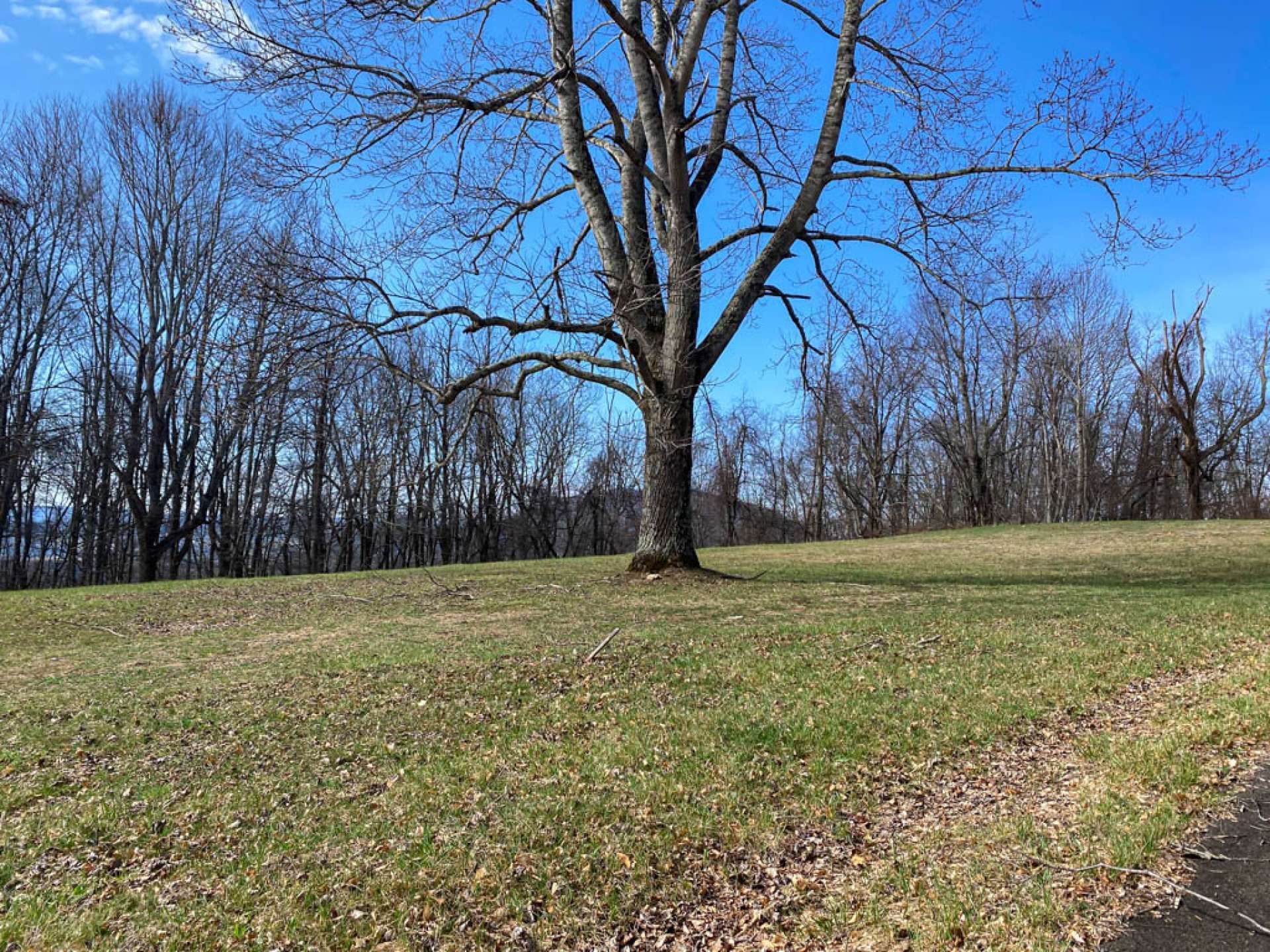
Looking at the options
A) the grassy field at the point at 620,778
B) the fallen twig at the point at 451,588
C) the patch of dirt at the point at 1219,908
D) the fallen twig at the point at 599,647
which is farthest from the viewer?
the fallen twig at the point at 451,588

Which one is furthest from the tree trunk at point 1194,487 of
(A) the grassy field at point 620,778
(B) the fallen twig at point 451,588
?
(B) the fallen twig at point 451,588

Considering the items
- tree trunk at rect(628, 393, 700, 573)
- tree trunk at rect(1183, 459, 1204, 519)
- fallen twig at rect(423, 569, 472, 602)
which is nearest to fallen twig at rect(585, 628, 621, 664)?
fallen twig at rect(423, 569, 472, 602)

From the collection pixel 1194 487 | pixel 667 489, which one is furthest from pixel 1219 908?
pixel 1194 487

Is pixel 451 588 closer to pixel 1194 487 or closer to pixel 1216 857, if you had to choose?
pixel 1216 857

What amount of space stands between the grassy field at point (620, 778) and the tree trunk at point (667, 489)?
4292mm

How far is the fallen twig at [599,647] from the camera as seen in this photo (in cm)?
732

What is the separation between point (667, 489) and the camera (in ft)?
43.7

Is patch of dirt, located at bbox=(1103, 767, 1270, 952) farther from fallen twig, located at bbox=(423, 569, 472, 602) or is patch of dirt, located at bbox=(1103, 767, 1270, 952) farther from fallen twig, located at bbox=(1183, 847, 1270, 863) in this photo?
fallen twig, located at bbox=(423, 569, 472, 602)

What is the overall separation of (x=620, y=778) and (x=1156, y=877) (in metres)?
2.60

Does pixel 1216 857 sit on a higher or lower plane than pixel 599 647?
lower

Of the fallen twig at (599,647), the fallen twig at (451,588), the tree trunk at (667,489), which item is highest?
the tree trunk at (667,489)

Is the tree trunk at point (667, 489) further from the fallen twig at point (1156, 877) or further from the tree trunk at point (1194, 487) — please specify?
the tree trunk at point (1194, 487)

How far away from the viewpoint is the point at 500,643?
8.25 metres

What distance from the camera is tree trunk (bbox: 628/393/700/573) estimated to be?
42.8ft
